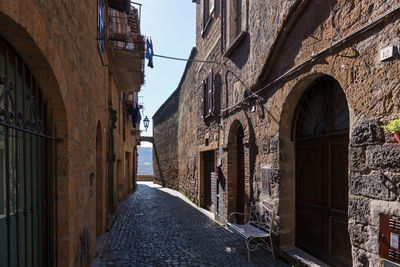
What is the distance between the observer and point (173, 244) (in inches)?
230

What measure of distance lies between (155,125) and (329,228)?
21368 mm

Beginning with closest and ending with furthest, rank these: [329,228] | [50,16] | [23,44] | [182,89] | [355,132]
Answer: [23,44]
[50,16]
[355,132]
[329,228]
[182,89]

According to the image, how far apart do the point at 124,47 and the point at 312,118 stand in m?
5.77

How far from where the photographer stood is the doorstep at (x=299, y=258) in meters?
4.04

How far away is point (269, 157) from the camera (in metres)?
5.22

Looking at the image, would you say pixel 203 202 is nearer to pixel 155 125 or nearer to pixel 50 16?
pixel 50 16

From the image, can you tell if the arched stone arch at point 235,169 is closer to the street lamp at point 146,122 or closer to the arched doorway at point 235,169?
the arched doorway at point 235,169

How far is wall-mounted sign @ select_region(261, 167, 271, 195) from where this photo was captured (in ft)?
17.1

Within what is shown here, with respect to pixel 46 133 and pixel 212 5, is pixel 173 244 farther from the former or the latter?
pixel 212 5

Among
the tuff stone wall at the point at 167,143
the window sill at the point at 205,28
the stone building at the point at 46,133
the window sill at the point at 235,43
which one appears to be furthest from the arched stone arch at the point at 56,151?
the tuff stone wall at the point at 167,143

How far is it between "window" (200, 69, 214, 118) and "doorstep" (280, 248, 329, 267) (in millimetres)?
5108

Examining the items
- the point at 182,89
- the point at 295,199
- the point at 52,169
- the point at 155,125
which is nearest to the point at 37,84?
the point at 52,169

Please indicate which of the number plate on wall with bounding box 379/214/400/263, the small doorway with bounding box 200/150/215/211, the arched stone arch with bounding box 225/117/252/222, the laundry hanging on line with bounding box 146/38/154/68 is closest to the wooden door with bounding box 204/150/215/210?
the small doorway with bounding box 200/150/215/211

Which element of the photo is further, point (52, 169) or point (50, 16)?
point (52, 169)
